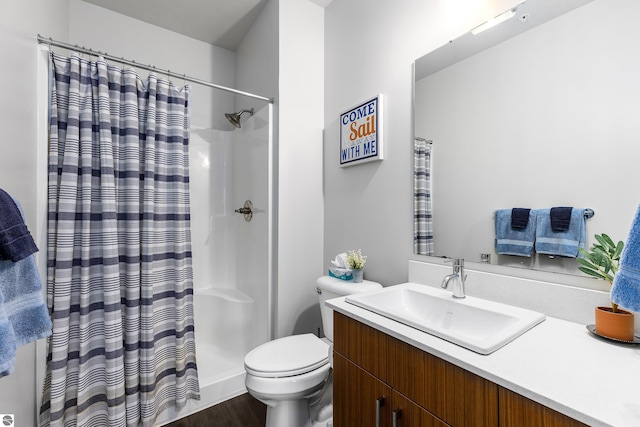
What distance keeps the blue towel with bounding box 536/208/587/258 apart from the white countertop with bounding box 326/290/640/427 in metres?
0.23

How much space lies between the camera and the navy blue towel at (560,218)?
95 cm

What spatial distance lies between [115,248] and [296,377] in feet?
3.57

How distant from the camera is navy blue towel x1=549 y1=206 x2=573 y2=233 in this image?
0.95m

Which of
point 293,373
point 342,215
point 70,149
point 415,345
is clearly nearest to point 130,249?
point 70,149

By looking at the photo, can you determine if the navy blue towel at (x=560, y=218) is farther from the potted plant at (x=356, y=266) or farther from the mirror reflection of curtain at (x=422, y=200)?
the potted plant at (x=356, y=266)

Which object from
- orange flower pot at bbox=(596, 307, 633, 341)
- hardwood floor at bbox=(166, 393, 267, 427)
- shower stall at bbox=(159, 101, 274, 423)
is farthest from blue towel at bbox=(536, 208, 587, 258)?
hardwood floor at bbox=(166, 393, 267, 427)

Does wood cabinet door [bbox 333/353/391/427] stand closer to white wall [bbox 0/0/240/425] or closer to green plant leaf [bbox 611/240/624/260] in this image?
green plant leaf [bbox 611/240/624/260]

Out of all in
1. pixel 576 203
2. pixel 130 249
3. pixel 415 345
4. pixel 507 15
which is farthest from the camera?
pixel 130 249

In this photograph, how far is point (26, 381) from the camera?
4.00 feet

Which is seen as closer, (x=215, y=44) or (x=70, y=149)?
(x=70, y=149)

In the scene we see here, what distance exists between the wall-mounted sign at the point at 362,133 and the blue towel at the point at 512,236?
0.70 metres

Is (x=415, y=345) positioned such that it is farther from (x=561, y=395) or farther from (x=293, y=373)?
(x=293, y=373)

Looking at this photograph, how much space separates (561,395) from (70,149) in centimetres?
196

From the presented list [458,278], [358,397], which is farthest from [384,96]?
[358,397]
